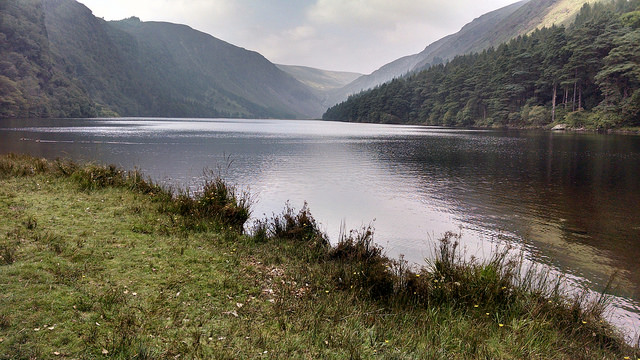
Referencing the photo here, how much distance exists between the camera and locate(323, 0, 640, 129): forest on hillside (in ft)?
244

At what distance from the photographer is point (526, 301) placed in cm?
716

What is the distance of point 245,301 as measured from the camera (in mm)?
6641

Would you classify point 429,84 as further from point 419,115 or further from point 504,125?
point 504,125

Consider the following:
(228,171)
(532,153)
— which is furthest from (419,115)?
(228,171)

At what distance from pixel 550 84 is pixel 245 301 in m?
110

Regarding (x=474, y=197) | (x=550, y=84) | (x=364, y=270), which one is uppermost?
(x=550, y=84)

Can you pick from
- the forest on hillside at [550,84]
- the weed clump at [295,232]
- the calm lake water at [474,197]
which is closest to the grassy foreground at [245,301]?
the weed clump at [295,232]

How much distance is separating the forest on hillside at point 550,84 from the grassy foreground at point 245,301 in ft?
264

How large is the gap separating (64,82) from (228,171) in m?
217

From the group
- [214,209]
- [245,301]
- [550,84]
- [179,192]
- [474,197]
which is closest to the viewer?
[245,301]

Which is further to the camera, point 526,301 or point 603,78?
point 603,78

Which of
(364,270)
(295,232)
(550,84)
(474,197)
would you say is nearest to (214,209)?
(295,232)

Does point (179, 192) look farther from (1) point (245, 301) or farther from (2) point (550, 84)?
(2) point (550, 84)

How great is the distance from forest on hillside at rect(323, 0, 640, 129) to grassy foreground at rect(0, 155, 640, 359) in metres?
80.4
